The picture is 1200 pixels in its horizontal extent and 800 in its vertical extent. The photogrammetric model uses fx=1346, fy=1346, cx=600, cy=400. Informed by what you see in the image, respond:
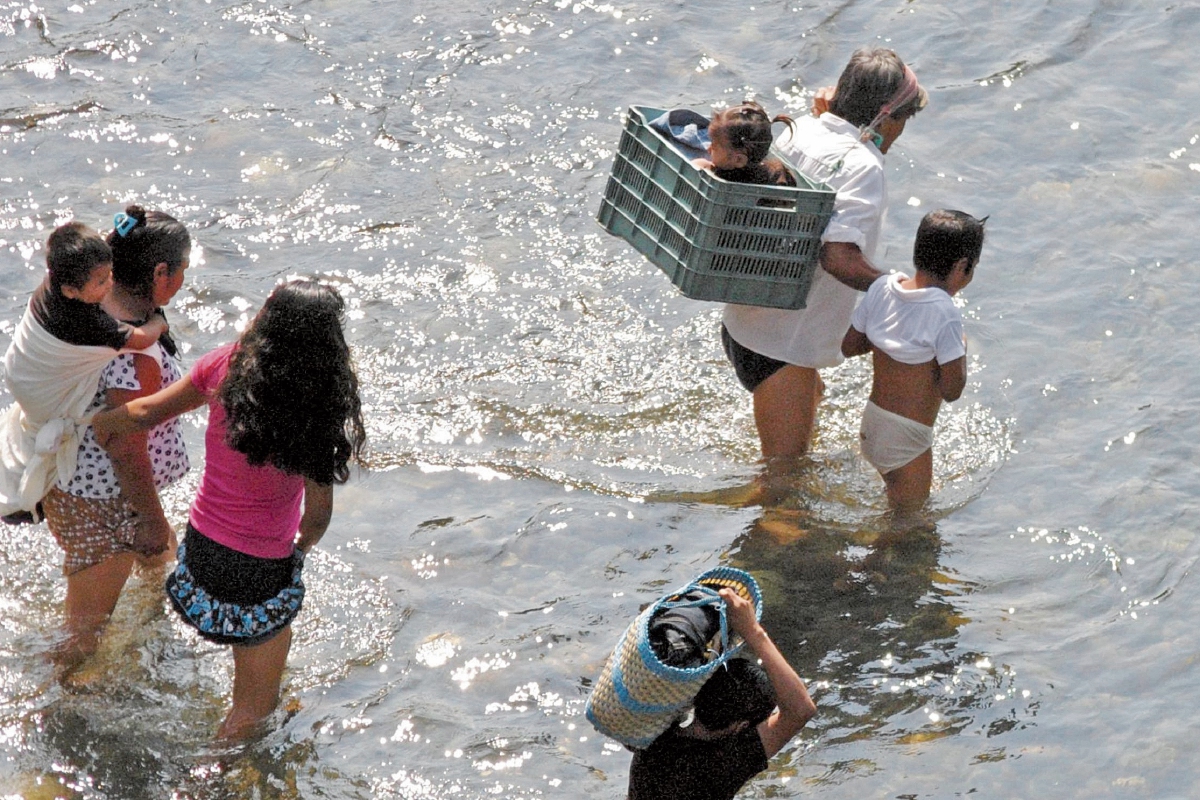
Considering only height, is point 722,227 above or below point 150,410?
above

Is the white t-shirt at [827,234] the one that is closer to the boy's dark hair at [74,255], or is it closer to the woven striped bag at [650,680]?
the woven striped bag at [650,680]

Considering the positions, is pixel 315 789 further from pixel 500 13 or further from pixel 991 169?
pixel 500 13

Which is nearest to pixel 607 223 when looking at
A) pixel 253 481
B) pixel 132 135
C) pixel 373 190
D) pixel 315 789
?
pixel 253 481

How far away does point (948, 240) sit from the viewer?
5199 mm

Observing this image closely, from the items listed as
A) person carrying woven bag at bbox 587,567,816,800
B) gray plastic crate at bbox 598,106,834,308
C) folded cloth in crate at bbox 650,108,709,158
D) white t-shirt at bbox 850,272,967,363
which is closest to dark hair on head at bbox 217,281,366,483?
person carrying woven bag at bbox 587,567,816,800

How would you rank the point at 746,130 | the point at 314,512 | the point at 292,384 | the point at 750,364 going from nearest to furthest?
the point at 292,384
the point at 314,512
the point at 746,130
the point at 750,364

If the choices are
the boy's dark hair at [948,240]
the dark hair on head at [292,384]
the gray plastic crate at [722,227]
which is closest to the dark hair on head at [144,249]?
the dark hair on head at [292,384]

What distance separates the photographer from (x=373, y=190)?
8812 millimetres

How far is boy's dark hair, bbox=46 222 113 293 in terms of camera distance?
13.7 ft

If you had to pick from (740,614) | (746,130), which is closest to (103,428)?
(740,614)

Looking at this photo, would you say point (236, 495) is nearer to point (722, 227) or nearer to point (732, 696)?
point (732, 696)

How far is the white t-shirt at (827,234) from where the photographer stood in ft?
17.5

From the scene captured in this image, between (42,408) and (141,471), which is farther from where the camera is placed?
(141,471)

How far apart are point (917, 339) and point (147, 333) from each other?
2898mm
